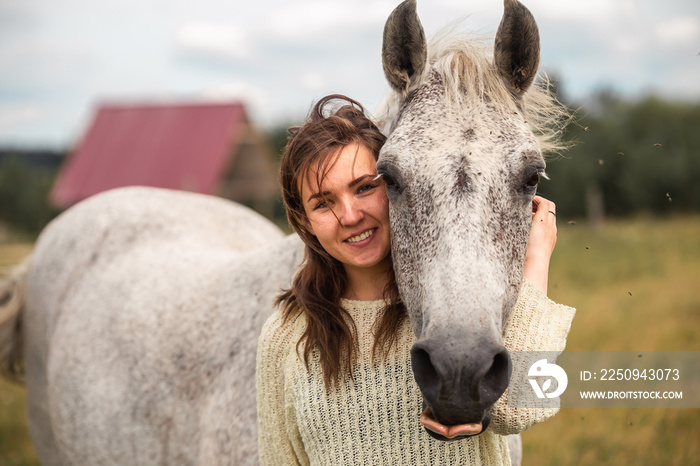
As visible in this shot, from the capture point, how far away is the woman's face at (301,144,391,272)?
1792 mm

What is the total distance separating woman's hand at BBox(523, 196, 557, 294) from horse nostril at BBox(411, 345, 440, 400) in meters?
0.57

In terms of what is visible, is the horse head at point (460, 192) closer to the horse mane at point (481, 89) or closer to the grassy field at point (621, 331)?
the horse mane at point (481, 89)

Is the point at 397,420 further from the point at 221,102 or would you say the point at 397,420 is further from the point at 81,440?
the point at 221,102

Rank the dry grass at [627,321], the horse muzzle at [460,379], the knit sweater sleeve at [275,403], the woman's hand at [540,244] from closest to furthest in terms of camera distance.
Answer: the horse muzzle at [460,379], the woman's hand at [540,244], the knit sweater sleeve at [275,403], the dry grass at [627,321]

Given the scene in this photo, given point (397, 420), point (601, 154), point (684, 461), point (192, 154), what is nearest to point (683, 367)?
point (684, 461)

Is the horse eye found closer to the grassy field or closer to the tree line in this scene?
the grassy field

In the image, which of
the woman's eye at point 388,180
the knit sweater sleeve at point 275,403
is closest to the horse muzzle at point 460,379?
the woman's eye at point 388,180

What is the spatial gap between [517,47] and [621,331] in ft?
18.6

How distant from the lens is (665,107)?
31.0m

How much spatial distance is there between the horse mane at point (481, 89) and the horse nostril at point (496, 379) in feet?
2.71

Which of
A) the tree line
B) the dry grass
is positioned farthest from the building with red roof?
the dry grass

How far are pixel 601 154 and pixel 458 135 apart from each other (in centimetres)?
2463

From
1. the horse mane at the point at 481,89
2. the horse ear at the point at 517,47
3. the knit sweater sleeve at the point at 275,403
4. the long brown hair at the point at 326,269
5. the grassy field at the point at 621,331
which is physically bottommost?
the grassy field at the point at 621,331

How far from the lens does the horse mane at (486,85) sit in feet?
5.97
